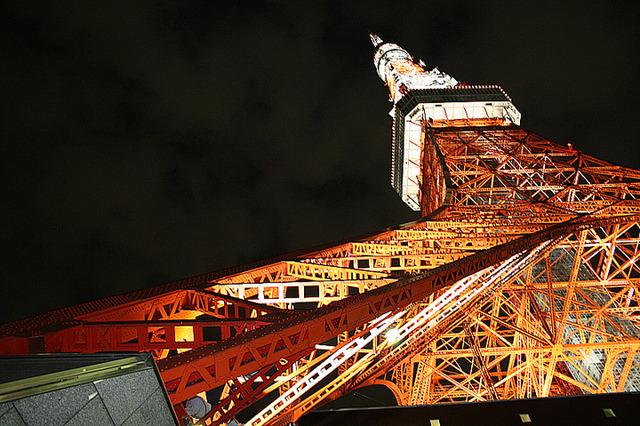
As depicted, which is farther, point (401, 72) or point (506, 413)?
point (401, 72)

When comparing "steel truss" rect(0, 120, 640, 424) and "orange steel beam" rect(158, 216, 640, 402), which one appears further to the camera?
"steel truss" rect(0, 120, 640, 424)

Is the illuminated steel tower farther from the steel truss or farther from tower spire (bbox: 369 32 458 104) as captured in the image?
tower spire (bbox: 369 32 458 104)

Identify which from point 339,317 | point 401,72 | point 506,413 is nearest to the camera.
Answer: point 339,317

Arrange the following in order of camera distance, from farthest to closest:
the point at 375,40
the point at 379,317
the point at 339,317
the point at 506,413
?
1. the point at 375,40
2. the point at 506,413
3. the point at 379,317
4. the point at 339,317

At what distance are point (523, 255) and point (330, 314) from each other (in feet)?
26.6

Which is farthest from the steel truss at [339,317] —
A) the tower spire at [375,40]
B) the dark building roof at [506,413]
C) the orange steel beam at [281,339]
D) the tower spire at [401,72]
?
the tower spire at [375,40]

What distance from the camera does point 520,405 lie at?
730 cm

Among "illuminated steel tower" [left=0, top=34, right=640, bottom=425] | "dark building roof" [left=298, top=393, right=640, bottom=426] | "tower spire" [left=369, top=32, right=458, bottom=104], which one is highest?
"tower spire" [left=369, top=32, right=458, bottom=104]

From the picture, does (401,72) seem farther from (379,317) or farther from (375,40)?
(379,317)

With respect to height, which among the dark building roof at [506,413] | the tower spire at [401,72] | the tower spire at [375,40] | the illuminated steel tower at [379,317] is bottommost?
the dark building roof at [506,413]

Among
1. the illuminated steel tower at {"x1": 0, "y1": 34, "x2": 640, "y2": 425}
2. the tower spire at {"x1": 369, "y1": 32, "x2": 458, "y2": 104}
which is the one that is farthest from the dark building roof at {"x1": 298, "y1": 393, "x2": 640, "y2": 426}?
the tower spire at {"x1": 369, "y1": 32, "x2": 458, "y2": 104}

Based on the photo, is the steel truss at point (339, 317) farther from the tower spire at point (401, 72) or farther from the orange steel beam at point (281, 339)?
the tower spire at point (401, 72)

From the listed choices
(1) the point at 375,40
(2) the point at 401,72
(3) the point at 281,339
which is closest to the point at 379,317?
(3) the point at 281,339

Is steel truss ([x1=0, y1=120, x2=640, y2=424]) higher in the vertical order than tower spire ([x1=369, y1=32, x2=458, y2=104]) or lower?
lower
